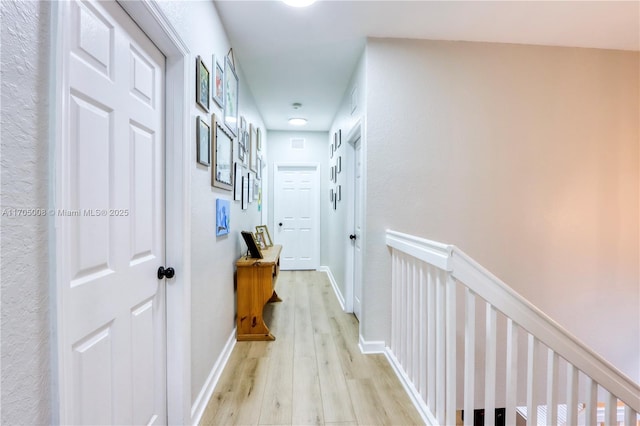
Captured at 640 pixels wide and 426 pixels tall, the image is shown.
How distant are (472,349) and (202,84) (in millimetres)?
1889

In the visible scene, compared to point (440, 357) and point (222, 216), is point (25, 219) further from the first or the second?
point (440, 357)

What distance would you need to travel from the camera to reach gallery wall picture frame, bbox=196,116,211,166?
159cm

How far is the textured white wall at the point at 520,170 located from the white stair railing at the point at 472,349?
545mm

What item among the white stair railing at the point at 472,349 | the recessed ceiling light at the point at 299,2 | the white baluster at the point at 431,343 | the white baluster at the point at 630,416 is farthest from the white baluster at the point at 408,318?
the recessed ceiling light at the point at 299,2

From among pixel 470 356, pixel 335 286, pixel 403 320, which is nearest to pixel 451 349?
pixel 470 356

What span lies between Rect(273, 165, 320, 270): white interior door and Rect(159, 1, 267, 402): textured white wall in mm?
2840

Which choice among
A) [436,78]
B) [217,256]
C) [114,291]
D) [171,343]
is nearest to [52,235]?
[114,291]

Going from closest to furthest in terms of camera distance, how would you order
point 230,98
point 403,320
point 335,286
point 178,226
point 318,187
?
point 178,226
point 403,320
point 230,98
point 335,286
point 318,187

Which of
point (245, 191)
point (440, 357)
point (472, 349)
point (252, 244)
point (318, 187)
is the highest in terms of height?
point (318, 187)

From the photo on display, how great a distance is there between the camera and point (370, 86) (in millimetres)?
2320

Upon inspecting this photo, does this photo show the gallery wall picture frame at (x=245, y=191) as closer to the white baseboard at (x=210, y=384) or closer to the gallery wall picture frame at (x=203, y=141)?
the gallery wall picture frame at (x=203, y=141)

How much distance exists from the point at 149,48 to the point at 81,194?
75 centimetres

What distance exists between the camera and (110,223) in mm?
1023

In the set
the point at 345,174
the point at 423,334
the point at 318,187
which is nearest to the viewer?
the point at 423,334
